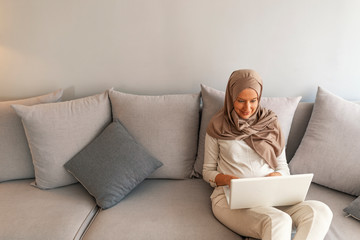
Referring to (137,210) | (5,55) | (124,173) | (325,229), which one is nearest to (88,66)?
(5,55)

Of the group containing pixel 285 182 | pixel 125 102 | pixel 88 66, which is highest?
pixel 88 66

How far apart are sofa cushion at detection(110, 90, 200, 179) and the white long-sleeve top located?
24 cm

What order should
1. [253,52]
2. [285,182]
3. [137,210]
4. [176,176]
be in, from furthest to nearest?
[253,52]
[176,176]
[137,210]
[285,182]

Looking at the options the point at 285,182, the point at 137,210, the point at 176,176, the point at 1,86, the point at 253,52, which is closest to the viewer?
the point at 285,182

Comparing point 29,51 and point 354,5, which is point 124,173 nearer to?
point 29,51

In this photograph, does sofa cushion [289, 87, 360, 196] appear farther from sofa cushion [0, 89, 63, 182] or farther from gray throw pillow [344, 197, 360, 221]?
sofa cushion [0, 89, 63, 182]

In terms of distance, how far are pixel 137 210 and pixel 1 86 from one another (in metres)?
1.56

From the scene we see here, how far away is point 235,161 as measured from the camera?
5.33 ft

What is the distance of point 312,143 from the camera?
1799 mm

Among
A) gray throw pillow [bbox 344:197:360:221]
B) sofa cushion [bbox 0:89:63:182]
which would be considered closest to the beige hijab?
gray throw pillow [bbox 344:197:360:221]

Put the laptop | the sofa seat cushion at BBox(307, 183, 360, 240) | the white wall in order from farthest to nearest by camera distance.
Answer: the white wall, the sofa seat cushion at BBox(307, 183, 360, 240), the laptop

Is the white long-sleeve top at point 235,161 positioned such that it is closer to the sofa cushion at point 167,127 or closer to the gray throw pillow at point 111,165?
the sofa cushion at point 167,127

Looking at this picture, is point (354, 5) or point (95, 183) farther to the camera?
point (354, 5)

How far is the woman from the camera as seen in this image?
4.80 ft
